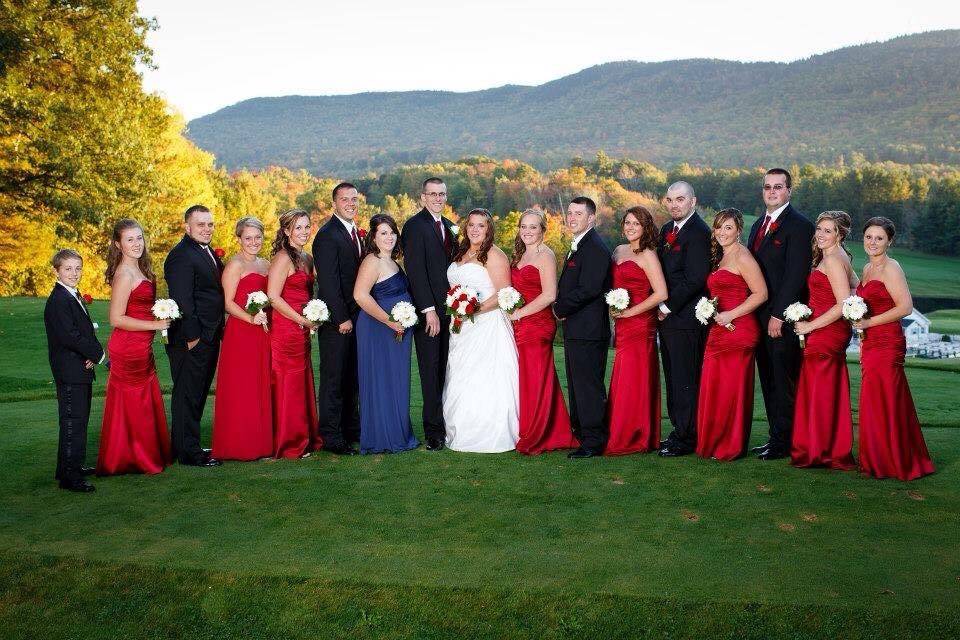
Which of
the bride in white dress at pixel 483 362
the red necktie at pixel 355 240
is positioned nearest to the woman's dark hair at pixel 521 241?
the bride in white dress at pixel 483 362


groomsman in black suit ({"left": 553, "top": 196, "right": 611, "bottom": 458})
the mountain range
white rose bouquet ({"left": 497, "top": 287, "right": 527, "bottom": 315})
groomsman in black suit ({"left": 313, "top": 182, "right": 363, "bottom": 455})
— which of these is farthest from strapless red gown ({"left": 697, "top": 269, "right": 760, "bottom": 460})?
the mountain range

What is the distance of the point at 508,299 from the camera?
29.4ft

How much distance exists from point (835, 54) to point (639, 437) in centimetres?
20694

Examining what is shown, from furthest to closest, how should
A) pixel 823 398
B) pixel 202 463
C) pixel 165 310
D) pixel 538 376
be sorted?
A: 1. pixel 538 376
2. pixel 202 463
3. pixel 823 398
4. pixel 165 310

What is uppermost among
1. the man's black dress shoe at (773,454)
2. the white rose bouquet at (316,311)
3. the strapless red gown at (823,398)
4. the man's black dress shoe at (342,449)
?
the white rose bouquet at (316,311)

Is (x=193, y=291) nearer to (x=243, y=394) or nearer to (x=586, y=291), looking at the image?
(x=243, y=394)

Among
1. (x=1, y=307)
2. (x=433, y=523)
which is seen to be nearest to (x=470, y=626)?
(x=433, y=523)

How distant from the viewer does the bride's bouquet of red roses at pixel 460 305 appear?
9047 mm

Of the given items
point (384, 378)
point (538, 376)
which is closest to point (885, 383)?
point (538, 376)

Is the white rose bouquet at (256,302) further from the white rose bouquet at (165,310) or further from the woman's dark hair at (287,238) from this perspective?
the white rose bouquet at (165,310)

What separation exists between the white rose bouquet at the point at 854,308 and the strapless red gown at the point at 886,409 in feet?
0.85

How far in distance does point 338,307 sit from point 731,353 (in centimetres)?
390

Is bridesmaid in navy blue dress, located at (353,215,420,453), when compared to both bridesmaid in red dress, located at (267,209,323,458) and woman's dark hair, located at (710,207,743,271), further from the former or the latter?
woman's dark hair, located at (710,207,743,271)

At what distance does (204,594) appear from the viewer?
5555 millimetres
